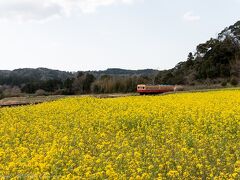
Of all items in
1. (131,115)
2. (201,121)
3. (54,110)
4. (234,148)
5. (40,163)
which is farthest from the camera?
(54,110)

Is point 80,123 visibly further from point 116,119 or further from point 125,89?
point 125,89

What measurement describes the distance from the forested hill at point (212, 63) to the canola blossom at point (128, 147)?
53.6 metres

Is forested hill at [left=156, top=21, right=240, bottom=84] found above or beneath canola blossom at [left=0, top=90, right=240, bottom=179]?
above

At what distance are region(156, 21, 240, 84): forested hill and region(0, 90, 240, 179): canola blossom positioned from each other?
5364cm

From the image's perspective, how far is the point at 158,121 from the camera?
598 inches

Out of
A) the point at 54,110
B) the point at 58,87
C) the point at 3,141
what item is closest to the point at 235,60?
the point at 58,87

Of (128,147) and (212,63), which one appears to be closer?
(128,147)

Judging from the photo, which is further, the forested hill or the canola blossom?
the forested hill

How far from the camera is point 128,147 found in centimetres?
1048

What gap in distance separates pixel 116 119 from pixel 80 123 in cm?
133

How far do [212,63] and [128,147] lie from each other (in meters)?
67.0

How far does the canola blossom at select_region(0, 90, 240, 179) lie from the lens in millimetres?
8312

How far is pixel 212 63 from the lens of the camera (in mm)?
75562

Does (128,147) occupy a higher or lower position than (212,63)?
lower
